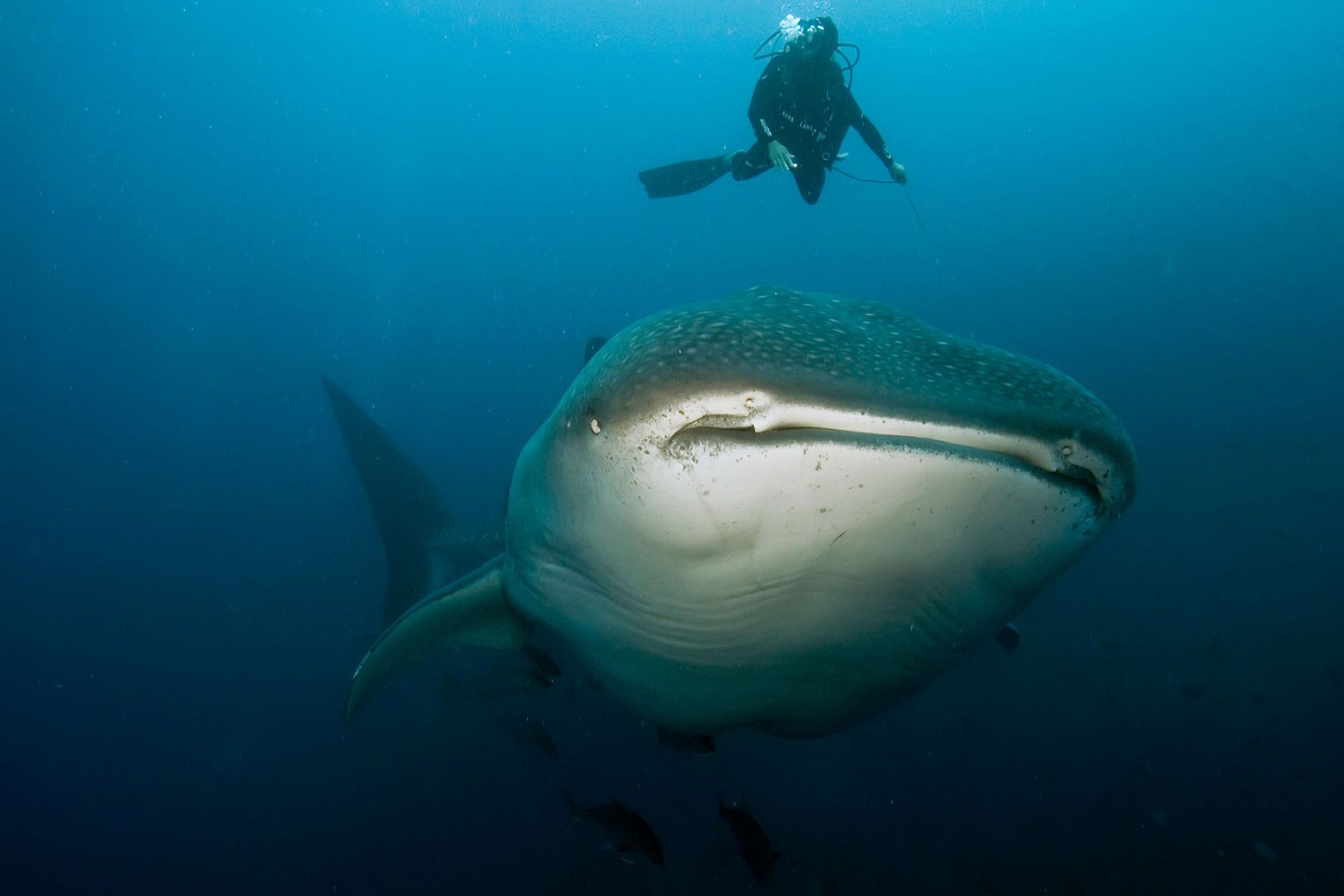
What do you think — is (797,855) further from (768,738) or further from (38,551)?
(38,551)

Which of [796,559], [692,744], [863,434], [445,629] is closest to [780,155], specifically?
[445,629]

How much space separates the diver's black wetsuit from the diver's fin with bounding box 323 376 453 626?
6.83 metres

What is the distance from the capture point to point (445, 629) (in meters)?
3.98

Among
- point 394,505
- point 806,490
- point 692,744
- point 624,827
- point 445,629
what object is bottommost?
point 624,827

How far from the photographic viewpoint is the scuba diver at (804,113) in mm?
7883

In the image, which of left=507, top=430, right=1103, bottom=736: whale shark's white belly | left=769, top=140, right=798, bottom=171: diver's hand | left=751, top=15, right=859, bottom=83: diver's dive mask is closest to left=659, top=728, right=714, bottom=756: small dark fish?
left=507, top=430, right=1103, bottom=736: whale shark's white belly

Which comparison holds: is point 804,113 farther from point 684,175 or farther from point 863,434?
point 863,434

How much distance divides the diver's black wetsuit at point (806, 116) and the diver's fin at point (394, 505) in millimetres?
6832

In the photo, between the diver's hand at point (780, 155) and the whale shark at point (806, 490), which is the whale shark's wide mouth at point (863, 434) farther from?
the diver's hand at point (780, 155)

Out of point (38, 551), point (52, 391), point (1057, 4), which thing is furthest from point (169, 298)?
point (1057, 4)

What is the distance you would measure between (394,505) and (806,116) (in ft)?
26.4

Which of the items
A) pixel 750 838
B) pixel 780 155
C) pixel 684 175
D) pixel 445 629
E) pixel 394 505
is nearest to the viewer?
pixel 445 629

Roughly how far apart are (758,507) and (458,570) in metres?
7.91

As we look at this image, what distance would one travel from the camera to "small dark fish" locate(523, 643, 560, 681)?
462 cm
